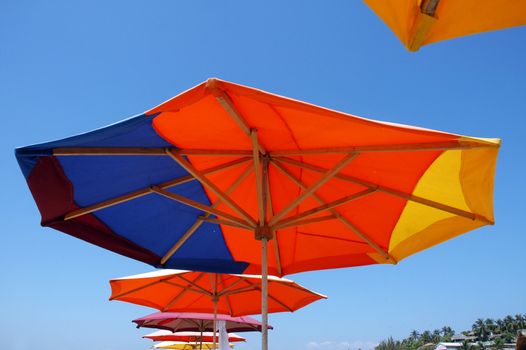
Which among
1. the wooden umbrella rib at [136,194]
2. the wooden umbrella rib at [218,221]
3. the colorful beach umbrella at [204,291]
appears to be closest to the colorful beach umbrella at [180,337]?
the colorful beach umbrella at [204,291]

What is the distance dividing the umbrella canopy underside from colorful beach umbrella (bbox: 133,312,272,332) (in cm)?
333

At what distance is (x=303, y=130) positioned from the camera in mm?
2912

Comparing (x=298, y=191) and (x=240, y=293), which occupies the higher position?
(x=298, y=191)

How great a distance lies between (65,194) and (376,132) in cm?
248

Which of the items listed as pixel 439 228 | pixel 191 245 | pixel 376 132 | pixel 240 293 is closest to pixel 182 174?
pixel 191 245

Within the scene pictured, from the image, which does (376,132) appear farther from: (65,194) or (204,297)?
(204,297)

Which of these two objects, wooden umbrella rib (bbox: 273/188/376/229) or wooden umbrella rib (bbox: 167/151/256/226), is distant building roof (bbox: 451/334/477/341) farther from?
wooden umbrella rib (bbox: 167/151/256/226)

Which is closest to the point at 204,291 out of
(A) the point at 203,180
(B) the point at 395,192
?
(A) the point at 203,180

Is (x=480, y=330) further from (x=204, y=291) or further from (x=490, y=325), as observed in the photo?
(x=204, y=291)

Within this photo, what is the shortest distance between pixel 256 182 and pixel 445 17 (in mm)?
2084

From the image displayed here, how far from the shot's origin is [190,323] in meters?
10.7

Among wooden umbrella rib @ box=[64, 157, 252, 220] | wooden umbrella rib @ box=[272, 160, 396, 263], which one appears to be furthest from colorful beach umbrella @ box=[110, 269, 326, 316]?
wooden umbrella rib @ box=[64, 157, 252, 220]

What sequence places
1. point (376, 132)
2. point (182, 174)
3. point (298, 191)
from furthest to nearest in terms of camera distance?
point (298, 191) → point (182, 174) → point (376, 132)

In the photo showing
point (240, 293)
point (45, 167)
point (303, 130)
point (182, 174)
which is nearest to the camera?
point (303, 130)
